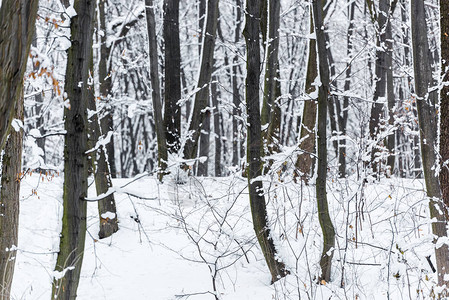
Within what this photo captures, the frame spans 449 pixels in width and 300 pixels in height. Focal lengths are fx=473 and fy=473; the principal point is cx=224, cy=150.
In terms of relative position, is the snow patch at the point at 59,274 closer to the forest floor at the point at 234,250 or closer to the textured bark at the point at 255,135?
the forest floor at the point at 234,250

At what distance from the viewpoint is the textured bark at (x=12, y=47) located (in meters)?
2.25

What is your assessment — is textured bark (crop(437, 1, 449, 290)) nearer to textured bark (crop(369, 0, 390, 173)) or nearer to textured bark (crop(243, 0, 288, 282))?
textured bark (crop(243, 0, 288, 282))

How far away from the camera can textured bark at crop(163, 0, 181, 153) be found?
10234mm

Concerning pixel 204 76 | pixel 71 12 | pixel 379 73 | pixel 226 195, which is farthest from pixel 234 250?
pixel 379 73

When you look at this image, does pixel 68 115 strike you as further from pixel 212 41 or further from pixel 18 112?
pixel 212 41

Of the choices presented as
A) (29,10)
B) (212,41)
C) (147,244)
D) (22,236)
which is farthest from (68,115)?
(212,41)

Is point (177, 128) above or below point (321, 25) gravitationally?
below

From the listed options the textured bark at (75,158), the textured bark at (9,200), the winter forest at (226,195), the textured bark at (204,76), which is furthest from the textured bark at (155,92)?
the textured bark at (75,158)

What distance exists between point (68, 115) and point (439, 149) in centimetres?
386

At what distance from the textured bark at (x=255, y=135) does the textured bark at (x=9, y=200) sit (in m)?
2.85

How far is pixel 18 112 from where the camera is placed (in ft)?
18.8

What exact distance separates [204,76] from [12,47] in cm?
765

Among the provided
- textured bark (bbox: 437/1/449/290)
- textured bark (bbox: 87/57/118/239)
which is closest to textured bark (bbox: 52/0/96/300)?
textured bark (bbox: 437/1/449/290)

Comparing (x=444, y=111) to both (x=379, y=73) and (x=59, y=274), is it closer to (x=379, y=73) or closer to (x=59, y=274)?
(x=59, y=274)
